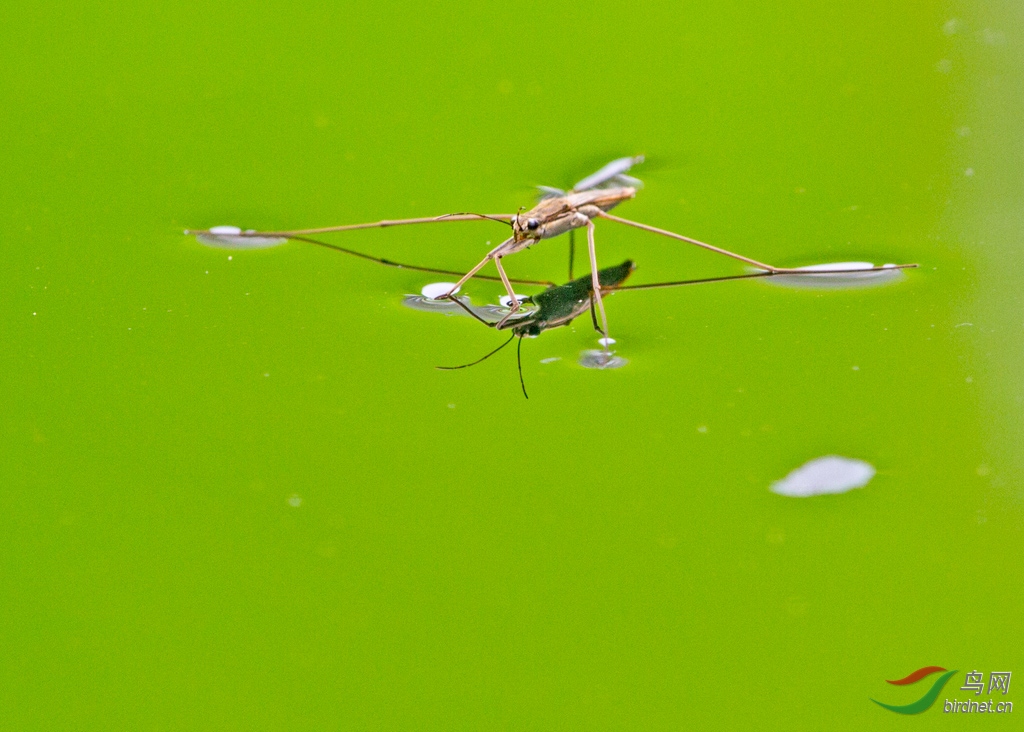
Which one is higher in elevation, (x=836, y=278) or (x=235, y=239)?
(x=235, y=239)

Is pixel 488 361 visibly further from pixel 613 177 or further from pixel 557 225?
pixel 613 177

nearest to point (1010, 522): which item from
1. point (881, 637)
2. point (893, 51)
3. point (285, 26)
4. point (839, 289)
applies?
point (881, 637)

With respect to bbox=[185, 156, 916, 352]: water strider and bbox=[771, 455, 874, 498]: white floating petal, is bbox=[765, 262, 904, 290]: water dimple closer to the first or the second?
bbox=[185, 156, 916, 352]: water strider

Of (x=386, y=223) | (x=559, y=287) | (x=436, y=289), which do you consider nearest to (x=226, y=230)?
(x=386, y=223)

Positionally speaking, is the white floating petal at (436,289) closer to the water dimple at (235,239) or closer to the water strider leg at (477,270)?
the water strider leg at (477,270)

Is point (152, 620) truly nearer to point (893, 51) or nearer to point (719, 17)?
point (719, 17)

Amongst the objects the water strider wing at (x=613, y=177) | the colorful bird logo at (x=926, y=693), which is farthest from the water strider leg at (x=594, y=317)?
the colorful bird logo at (x=926, y=693)
